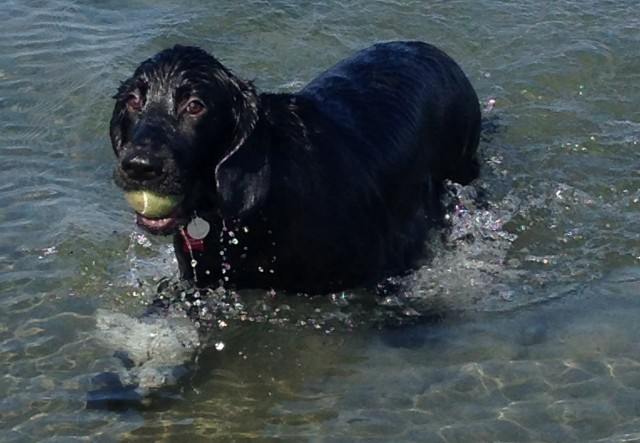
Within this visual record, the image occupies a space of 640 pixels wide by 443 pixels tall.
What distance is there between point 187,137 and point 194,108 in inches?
6.2

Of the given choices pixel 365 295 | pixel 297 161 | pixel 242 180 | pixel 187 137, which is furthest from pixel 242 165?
pixel 365 295

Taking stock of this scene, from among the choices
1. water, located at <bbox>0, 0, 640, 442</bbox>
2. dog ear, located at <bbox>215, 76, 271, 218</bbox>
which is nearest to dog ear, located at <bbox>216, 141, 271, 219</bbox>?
dog ear, located at <bbox>215, 76, 271, 218</bbox>

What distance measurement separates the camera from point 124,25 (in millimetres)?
10234

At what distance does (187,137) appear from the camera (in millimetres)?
4992

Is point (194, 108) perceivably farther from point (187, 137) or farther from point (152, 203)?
point (152, 203)

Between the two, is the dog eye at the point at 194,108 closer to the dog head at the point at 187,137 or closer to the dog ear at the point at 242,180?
the dog head at the point at 187,137

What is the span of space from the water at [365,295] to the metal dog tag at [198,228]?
2.37ft

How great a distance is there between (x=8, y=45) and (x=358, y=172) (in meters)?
4.95

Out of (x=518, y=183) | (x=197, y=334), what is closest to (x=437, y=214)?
(x=518, y=183)

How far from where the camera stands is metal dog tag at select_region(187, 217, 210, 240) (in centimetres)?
537

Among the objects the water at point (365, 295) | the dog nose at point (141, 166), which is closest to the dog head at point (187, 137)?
the dog nose at point (141, 166)

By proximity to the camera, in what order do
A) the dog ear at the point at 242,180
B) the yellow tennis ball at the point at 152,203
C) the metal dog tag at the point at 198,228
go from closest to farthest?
the yellow tennis ball at the point at 152,203
the dog ear at the point at 242,180
the metal dog tag at the point at 198,228

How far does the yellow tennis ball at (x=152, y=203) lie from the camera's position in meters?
4.95

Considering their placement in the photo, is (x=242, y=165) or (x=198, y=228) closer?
(x=242, y=165)
